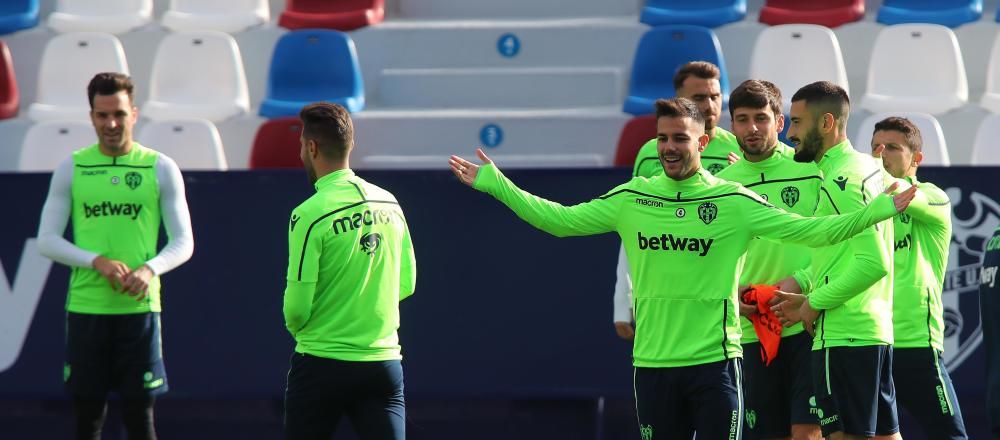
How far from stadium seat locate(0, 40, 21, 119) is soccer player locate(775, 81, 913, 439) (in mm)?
7272

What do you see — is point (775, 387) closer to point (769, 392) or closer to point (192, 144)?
point (769, 392)

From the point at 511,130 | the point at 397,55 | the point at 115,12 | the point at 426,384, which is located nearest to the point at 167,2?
the point at 115,12

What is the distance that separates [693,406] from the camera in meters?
5.89

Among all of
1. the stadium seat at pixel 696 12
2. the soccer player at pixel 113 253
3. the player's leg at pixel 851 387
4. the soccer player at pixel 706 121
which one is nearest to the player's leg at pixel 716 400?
the player's leg at pixel 851 387

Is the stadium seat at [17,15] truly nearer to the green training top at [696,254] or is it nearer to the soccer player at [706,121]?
the soccer player at [706,121]

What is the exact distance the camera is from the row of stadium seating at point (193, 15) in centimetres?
1211

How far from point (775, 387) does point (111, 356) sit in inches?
141

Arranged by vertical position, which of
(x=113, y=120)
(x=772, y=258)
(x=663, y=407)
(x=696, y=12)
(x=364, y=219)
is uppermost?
(x=696, y=12)

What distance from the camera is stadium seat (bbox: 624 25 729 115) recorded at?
1093cm

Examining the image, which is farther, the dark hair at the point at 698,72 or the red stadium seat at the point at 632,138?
the red stadium seat at the point at 632,138

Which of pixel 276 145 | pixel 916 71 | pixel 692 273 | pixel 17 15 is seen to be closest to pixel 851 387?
pixel 692 273

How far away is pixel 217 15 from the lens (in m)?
12.3

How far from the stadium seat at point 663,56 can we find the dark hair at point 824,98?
4.25 meters

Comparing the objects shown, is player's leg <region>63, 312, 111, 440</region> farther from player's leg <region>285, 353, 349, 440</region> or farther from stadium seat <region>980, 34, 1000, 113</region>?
stadium seat <region>980, 34, 1000, 113</region>
